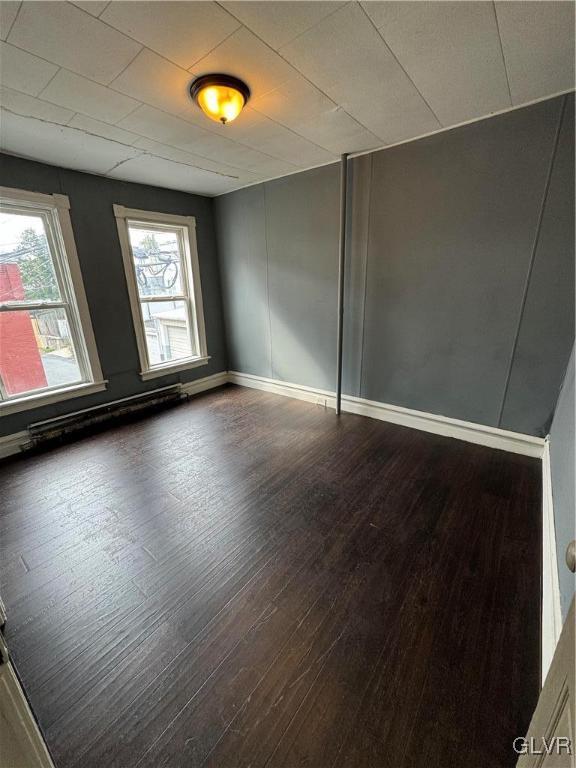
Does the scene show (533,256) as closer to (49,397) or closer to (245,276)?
(245,276)

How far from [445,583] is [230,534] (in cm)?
121

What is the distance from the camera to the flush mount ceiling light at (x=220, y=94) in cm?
170

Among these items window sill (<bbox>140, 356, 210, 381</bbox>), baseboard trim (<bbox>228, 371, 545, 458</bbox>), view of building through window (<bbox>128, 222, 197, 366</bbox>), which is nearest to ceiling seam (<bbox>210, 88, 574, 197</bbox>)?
view of building through window (<bbox>128, 222, 197, 366</bbox>)

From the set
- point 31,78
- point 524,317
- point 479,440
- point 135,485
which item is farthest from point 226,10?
point 479,440

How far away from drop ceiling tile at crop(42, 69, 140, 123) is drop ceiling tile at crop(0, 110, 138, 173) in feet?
1.21

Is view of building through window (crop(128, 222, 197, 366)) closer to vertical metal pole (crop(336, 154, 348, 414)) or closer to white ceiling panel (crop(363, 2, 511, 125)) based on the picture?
vertical metal pole (crop(336, 154, 348, 414))

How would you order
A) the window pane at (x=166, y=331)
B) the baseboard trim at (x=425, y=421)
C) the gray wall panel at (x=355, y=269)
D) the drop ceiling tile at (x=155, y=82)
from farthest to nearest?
1. the window pane at (x=166, y=331)
2. the gray wall panel at (x=355, y=269)
3. the baseboard trim at (x=425, y=421)
4. the drop ceiling tile at (x=155, y=82)

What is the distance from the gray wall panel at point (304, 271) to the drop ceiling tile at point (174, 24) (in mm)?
1859

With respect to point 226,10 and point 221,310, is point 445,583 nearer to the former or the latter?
point 226,10

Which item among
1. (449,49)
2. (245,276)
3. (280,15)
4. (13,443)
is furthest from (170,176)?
(13,443)

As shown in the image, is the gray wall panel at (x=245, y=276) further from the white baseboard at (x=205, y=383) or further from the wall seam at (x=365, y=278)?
the wall seam at (x=365, y=278)

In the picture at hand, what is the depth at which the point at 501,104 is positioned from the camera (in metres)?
2.08

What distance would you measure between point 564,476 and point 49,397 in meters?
4.00

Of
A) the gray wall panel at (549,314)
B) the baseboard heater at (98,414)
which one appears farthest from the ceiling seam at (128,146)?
the gray wall panel at (549,314)
